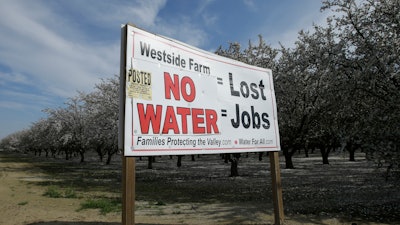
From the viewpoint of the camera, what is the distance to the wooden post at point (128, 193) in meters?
4.21

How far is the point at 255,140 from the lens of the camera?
6.52 meters

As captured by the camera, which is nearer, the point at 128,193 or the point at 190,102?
the point at 128,193

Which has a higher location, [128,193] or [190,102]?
[190,102]

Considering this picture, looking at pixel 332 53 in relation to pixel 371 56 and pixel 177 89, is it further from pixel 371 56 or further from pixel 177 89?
pixel 177 89

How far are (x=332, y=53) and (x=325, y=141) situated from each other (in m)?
26.0

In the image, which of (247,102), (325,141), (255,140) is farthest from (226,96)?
(325,141)

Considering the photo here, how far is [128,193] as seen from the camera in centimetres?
425

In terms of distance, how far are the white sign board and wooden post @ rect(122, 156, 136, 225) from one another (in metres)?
0.19

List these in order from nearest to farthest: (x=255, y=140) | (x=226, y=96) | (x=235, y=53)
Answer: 1. (x=226, y=96)
2. (x=255, y=140)
3. (x=235, y=53)

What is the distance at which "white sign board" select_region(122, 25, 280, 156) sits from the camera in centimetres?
446

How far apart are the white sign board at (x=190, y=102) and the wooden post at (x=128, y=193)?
7.3 inches

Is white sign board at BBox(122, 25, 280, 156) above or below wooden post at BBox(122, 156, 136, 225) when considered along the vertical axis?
above

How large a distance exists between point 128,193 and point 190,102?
1926 millimetres

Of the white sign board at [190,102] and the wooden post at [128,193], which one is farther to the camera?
the white sign board at [190,102]
